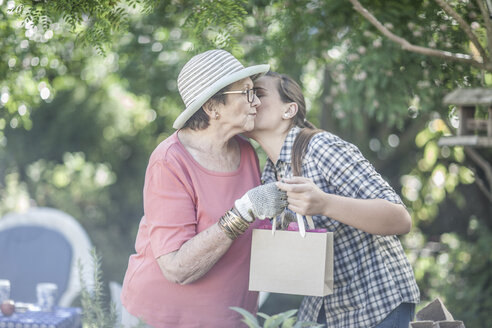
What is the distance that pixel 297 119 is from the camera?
8.21 feet

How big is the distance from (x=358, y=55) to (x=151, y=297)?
2.28 metres

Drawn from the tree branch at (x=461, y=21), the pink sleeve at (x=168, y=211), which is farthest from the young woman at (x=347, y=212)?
the tree branch at (x=461, y=21)

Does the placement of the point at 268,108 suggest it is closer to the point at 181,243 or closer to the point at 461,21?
the point at 181,243

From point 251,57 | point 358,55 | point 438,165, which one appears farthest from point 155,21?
point 438,165

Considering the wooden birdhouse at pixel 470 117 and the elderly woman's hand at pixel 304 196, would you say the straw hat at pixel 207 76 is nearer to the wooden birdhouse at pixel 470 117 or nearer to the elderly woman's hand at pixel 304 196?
the elderly woman's hand at pixel 304 196

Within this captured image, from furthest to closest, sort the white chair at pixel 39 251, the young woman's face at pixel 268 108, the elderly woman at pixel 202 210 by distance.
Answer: the white chair at pixel 39 251 < the young woman's face at pixel 268 108 < the elderly woman at pixel 202 210

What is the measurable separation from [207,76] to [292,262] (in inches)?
33.4

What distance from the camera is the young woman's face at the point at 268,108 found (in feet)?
8.07

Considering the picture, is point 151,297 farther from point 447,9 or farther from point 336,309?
point 447,9

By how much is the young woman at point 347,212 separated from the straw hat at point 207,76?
0.20 metres

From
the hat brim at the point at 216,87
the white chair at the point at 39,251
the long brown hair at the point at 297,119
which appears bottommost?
the white chair at the point at 39,251

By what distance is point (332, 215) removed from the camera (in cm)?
203

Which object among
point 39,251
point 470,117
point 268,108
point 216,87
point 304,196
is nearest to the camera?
point 304,196

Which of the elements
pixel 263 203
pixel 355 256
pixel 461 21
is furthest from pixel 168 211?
pixel 461 21
